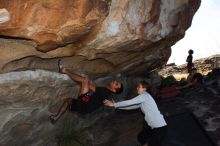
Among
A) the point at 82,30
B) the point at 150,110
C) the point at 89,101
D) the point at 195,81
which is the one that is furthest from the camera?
the point at 195,81

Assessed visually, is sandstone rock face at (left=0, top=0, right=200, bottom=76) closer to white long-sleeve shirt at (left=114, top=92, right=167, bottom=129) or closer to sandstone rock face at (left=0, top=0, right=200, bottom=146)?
sandstone rock face at (left=0, top=0, right=200, bottom=146)

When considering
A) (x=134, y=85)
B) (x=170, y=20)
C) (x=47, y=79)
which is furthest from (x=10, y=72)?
(x=134, y=85)

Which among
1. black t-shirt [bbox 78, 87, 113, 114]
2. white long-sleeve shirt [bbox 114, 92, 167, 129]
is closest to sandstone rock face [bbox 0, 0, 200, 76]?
black t-shirt [bbox 78, 87, 113, 114]

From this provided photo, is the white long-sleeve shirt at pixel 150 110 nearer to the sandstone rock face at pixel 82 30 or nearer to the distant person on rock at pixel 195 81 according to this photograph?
the sandstone rock face at pixel 82 30

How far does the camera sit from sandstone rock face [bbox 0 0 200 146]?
19.4ft

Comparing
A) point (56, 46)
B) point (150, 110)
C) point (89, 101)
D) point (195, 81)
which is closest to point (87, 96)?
point (89, 101)

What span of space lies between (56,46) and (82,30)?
0.64m

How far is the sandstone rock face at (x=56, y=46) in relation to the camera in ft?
19.4

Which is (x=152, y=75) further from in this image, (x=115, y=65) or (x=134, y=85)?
(x=115, y=65)

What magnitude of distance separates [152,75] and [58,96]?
666 cm

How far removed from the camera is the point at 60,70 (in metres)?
7.81

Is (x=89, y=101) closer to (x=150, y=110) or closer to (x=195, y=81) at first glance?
(x=150, y=110)

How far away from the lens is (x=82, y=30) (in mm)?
6613

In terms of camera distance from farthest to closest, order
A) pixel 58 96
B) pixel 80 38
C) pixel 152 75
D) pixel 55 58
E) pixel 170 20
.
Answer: pixel 152 75
pixel 170 20
pixel 58 96
pixel 55 58
pixel 80 38
